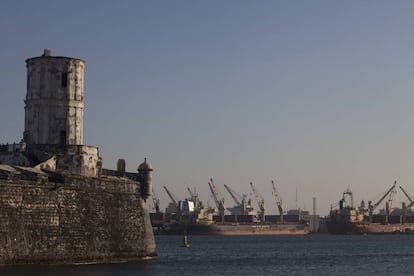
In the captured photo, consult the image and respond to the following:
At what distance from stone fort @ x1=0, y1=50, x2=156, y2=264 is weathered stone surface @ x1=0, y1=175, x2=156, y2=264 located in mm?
53

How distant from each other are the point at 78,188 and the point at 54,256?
4729 mm

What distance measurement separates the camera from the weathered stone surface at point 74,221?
42906 millimetres

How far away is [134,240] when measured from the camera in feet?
176

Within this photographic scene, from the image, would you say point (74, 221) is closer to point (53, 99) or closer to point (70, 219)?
point (70, 219)

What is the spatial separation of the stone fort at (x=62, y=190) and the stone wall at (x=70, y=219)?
5cm

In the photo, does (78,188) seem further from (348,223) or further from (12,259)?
(348,223)

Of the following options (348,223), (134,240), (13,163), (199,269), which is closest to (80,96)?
(13,163)

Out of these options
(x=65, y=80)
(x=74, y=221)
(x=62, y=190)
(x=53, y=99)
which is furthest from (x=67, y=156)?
(x=74, y=221)

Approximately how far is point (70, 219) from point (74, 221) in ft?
1.36

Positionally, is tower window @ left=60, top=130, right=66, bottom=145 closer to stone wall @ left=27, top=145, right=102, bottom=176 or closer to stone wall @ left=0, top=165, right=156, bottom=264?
stone wall @ left=27, top=145, right=102, bottom=176

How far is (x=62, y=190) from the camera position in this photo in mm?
46969

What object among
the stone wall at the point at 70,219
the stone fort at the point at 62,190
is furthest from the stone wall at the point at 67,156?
the stone wall at the point at 70,219

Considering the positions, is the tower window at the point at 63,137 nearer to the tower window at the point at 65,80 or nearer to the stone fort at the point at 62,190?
the stone fort at the point at 62,190

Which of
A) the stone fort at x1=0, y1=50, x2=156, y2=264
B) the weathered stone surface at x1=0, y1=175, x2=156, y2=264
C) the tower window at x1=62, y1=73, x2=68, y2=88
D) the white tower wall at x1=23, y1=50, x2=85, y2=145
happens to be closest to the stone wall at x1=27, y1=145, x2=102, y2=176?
the stone fort at x1=0, y1=50, x2=156, y2=264
